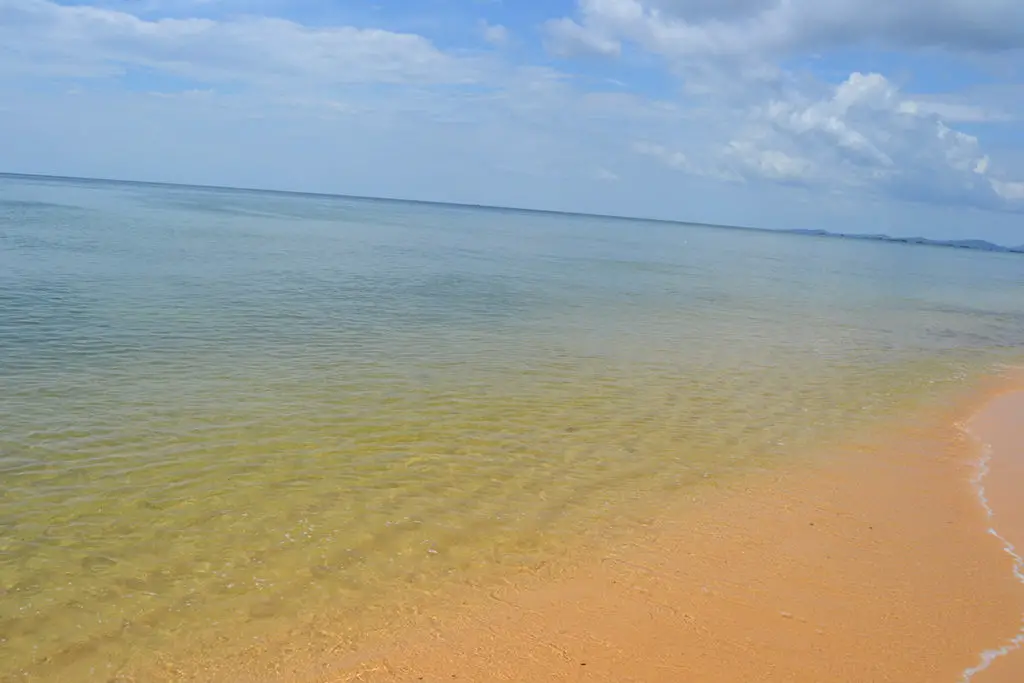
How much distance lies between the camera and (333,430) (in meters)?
10.4

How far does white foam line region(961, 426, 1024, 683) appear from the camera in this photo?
5637 mm

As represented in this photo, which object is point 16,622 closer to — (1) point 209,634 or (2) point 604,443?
(1) point 209,634

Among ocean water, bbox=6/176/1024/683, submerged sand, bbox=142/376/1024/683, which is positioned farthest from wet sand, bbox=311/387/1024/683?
ocean water, bbox=6/176/1024/683

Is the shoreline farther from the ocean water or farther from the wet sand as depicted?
the ocean water

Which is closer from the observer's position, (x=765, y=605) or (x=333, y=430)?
(x=765, y=605)

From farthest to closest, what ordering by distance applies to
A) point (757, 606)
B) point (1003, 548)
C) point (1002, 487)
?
point (1002, 487) → point (1003, 548) → point (757, 606)

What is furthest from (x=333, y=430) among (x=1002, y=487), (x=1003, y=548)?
(x=1002, y=487)

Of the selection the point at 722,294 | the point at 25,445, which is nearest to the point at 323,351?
the point at 25,445

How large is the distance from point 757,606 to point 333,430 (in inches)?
243

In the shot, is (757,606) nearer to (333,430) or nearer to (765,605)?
(765,605)

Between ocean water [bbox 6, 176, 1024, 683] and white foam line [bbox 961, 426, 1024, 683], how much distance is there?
1935 mm

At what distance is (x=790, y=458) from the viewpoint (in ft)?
34.9

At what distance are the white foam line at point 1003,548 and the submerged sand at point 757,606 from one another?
0.09 feet

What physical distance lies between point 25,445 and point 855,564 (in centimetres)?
939
